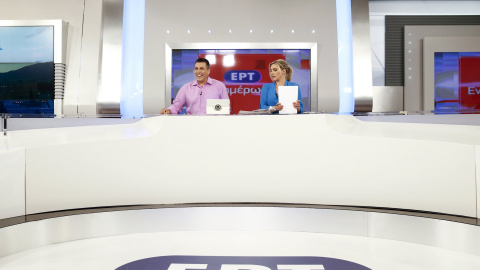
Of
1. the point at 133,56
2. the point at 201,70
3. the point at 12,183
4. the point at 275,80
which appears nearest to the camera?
the point at 12,183

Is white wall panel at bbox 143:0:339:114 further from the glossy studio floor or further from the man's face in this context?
the glossy studio floor

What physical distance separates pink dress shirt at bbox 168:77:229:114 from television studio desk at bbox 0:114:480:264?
8.14ft

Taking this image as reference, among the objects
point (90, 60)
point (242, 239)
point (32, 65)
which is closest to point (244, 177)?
point (242, 239)

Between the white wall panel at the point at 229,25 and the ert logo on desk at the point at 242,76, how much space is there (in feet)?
1.32

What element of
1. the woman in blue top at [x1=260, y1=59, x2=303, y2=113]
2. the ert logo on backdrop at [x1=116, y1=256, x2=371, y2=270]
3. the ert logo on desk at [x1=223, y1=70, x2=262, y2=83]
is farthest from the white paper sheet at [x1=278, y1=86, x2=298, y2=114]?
the ert logo on desk at [x1=223, y1=70, x2=262, y2=83]

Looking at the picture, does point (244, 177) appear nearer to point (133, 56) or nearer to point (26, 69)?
point (133, 56)

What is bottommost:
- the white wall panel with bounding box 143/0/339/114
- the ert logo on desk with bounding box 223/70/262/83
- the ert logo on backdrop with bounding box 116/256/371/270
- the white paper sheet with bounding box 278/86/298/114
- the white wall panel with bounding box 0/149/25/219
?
the ert logo on backdrop with bounding box 116/256/371/270

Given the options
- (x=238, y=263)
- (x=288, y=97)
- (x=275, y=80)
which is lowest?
(x=238, y=263)

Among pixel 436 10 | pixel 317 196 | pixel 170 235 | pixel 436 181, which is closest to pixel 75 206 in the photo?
pixel 170 235

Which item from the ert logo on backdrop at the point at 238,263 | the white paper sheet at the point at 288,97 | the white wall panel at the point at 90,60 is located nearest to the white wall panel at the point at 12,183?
the ert logo on backdrop at the point at 238,263

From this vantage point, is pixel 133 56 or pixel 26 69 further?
pixel 133 56

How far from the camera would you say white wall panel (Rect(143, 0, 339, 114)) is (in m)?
5.48

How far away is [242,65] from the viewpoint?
18.4 ft

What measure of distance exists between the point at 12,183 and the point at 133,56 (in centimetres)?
391
